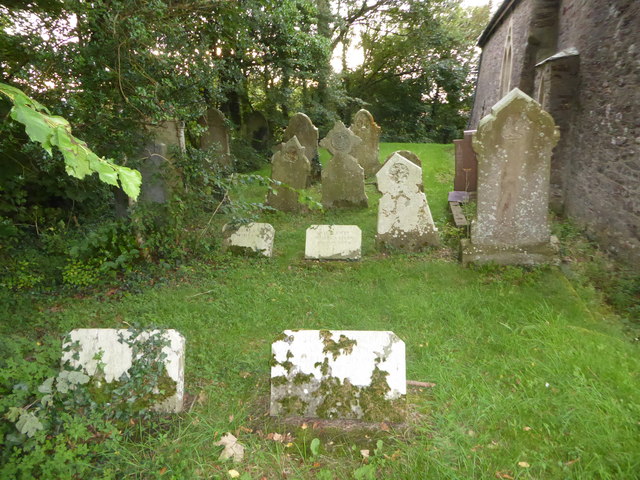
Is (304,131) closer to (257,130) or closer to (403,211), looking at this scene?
(257,130)

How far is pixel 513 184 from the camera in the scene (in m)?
5.45

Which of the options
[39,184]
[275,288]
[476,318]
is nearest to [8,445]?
[275,288]

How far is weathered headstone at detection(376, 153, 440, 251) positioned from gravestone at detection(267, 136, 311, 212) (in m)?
2.79

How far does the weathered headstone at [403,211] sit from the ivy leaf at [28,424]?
508 cm

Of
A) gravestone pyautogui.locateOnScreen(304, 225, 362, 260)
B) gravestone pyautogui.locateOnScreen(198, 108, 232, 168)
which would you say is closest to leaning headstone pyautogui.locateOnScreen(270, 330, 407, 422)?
gravestone pyautogui.locateOnScreen(304, 225, 362, 260)

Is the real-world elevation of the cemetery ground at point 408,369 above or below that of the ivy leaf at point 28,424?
below

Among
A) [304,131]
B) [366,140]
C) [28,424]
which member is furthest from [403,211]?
[366,140]

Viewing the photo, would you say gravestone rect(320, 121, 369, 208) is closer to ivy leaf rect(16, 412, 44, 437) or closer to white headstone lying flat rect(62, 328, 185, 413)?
white headstone lying flat rect(62, 328, 185, 413)

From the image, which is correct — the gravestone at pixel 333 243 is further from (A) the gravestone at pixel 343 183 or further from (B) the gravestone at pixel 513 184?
(A) the gravestone at pixel 343 183

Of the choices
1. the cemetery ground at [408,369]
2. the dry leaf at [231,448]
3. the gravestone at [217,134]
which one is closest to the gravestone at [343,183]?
the gravestone at [217,134]

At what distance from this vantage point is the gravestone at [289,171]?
8672 mm

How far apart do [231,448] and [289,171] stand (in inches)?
269

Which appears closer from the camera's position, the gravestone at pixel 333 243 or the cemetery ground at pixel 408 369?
the cemetery ground at pixel 408 369

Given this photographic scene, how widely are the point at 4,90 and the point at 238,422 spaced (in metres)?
2.38
